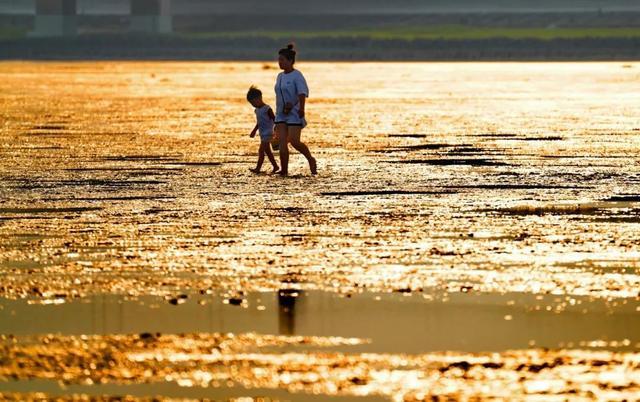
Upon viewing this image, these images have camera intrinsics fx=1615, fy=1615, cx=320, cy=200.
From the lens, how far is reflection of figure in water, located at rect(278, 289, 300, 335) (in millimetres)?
8680

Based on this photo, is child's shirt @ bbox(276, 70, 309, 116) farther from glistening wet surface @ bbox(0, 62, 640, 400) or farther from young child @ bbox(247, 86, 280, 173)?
glistening wet surface @ bbox(0, 62, 640, 400)

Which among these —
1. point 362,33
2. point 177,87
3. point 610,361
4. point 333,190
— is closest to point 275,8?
point 362,33

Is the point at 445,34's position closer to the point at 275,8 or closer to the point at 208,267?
the point at 275,8

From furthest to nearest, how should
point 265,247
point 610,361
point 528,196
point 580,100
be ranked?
point 580,100 < point 528,196 < point 265,247 < point 610,361

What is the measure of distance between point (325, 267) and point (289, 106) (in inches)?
324

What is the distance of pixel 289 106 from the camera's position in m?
19.1

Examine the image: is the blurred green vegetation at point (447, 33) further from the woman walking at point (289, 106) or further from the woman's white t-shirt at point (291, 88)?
the woman's white t-shirt at point (291, 88)

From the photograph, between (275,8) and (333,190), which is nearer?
(333,190)

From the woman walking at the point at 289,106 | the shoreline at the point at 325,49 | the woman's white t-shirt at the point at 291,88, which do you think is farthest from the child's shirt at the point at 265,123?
the shoreline at the point at 325,49

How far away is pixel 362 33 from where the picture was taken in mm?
114375

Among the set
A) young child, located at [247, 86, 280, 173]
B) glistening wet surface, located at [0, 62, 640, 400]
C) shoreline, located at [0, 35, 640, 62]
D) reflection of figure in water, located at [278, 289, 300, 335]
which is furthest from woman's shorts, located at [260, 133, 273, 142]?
shoreline, located at [0, 35, 640, 62]

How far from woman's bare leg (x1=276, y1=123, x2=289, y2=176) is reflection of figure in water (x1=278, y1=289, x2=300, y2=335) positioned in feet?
29.6

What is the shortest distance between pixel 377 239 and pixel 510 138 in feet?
44.2

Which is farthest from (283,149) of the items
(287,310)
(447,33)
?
(447,33)
